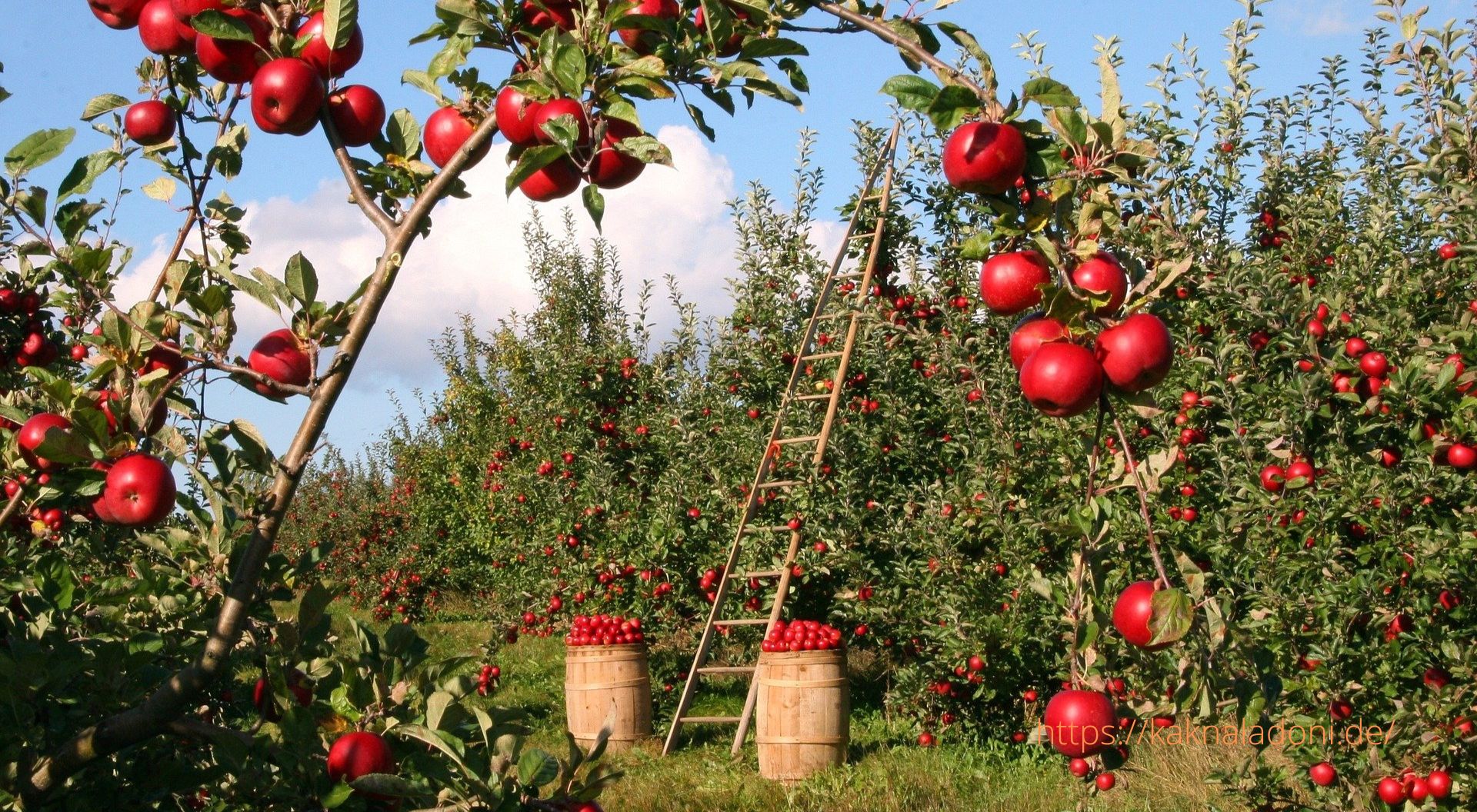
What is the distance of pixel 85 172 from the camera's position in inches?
58.2

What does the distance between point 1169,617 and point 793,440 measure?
554 cm

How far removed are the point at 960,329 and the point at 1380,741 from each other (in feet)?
10.9

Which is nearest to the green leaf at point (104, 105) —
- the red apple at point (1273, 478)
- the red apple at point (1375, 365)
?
the red apple at point (1375, 365)

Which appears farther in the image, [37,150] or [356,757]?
[37,150]

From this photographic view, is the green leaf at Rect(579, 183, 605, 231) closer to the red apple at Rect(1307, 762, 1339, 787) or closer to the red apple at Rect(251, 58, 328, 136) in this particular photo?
the red apple at Rect(251, 58, 328, 136)

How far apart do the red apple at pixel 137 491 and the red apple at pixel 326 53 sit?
0.51 metres

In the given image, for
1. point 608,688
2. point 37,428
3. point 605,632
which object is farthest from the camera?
point 605,632

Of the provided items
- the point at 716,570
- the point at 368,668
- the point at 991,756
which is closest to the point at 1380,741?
the point at 991,756

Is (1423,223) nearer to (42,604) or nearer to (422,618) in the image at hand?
(42,604)

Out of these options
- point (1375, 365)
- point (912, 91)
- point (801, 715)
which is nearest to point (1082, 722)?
point (912, 91)

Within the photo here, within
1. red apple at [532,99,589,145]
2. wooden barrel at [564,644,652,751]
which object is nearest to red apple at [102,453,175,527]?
red apple at [532,99,589,145]

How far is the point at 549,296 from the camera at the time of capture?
10.9m

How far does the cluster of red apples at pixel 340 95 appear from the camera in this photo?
1.15 meters

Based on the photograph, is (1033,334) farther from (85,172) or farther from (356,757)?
(85,172)
